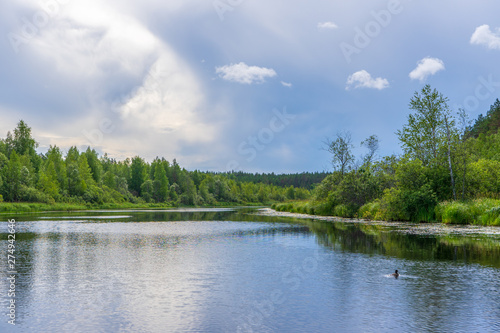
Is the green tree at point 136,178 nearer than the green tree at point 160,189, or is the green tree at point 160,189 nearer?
the green tree at point 160,189

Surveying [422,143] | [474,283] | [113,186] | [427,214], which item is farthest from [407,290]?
[113,186]

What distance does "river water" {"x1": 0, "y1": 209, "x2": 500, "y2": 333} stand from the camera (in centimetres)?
1090

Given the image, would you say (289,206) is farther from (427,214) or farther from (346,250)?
(346,250)

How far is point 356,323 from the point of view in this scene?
428 inches

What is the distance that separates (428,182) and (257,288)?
124ft

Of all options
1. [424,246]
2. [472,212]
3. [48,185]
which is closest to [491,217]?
[472,212]

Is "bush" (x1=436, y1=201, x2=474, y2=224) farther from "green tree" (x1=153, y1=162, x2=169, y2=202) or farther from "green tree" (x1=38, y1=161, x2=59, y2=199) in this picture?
"green tree" (x1=153, y1=162, x2=169, y2=202)

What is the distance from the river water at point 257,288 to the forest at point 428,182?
16988 mm

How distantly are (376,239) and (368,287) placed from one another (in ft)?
51.6

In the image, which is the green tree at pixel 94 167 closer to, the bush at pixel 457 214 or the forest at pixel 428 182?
the forest at pixel 428 182

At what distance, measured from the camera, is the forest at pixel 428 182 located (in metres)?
42.8

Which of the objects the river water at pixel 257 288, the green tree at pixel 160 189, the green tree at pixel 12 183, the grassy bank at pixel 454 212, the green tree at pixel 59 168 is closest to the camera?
the river water at pixel 257 288

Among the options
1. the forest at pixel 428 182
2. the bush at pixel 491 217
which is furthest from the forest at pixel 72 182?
the bush at pixel 491 217

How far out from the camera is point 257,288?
14844 millimetres
